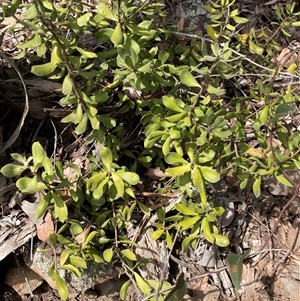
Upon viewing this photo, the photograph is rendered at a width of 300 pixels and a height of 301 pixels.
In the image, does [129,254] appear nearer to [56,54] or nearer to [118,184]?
[118,184]

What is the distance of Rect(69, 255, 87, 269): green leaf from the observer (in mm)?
1590

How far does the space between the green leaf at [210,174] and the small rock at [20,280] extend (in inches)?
31.3

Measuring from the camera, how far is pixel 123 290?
164 cm

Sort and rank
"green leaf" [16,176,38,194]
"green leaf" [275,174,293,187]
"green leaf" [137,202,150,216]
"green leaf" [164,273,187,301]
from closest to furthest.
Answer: "green leaf" [16,176,38,194]
"green leaf" [164,273,187,301]
"green leaf" [275,174,293,187]
"green leaf" [137,202,150,216]

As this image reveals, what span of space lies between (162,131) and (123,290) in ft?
1.82

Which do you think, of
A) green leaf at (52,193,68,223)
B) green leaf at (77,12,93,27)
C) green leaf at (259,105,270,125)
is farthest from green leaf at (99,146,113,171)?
green leaf at (259,105,270,125)

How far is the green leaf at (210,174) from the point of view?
1.54m

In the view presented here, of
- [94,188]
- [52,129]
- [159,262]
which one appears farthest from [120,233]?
[52,129]

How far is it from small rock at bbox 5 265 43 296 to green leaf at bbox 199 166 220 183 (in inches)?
31.3

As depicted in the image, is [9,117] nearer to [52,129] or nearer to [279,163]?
[52,129]

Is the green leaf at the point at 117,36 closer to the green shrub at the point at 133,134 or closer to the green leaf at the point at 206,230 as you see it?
the green shrub at the point at 133,134

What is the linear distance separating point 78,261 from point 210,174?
1.69 feet

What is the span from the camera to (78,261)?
160cm

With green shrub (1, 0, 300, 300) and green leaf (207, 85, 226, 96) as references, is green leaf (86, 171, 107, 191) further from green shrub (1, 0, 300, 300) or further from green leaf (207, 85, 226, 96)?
green leaf (207, 85, 226, 96)
